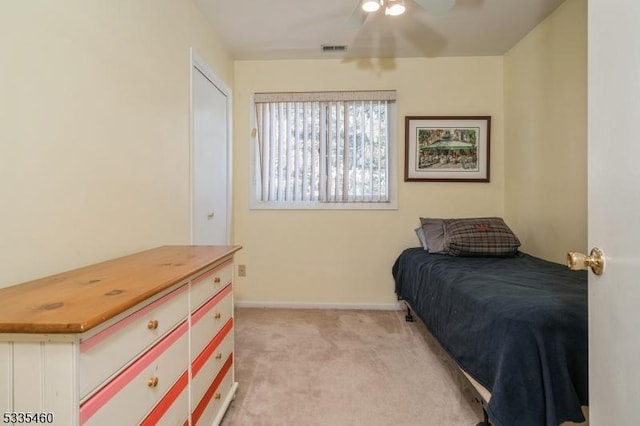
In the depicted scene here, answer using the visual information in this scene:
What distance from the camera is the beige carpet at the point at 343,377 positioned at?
1609 millimetres

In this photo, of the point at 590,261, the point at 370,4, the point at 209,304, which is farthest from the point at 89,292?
the point at 370,4

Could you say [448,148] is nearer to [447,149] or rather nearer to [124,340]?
[447,149]

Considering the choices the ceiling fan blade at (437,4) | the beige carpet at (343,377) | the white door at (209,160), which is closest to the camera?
the beige carpet at (343,377)

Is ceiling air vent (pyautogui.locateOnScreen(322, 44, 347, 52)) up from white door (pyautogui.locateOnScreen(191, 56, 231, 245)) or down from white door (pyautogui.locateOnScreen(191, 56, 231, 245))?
up

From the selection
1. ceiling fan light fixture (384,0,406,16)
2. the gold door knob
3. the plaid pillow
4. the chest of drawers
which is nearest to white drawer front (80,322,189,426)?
the chest of drawers

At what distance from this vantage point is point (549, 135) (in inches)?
96.7

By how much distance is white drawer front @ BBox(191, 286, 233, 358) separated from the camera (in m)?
1.23

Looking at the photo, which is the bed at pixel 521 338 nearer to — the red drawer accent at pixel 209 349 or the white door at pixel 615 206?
the white door at pixel 615 206

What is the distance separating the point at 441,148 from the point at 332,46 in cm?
144

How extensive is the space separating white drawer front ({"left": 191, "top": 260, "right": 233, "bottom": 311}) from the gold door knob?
1.22 meters

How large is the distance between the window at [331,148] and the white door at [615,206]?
2.39 m

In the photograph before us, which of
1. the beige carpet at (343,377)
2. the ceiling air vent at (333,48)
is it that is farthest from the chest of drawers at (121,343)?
the ceiling air vent at (333,48)

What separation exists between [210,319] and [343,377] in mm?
1010

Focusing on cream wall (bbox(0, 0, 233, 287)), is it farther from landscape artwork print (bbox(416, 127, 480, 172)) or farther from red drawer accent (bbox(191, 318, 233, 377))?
landscape artwork print (bbox(416, 127, 480, 172))
